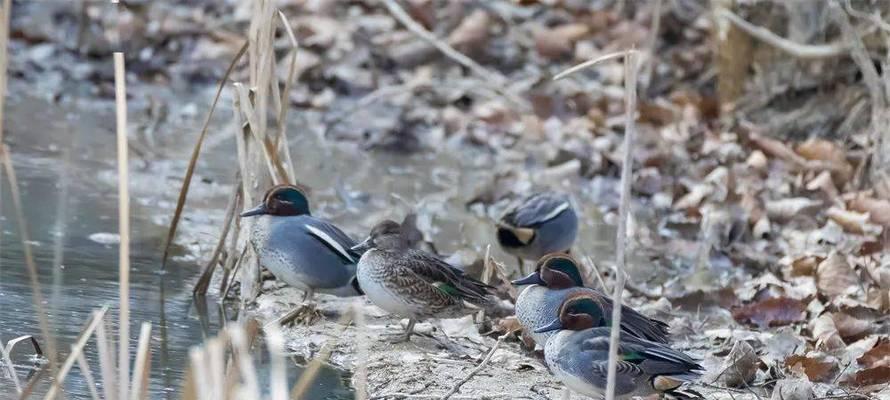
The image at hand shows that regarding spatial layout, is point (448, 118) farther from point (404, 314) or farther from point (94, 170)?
point (404, 314)

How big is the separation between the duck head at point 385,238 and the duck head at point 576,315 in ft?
3.25

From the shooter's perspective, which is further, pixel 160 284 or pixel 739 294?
pixel 739 294

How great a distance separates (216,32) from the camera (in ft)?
39.8

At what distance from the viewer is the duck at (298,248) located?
600 cm

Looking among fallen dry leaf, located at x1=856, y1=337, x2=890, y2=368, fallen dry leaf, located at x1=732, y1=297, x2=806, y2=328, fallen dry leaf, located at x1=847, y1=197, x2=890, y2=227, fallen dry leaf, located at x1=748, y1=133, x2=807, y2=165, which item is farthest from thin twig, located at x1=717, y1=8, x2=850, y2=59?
fallen dry leaf, located at x1=856, y1=337, x2=890, y2=368

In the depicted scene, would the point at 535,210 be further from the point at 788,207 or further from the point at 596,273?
the point at 788,207

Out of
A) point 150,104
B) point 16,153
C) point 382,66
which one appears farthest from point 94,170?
point 382,66

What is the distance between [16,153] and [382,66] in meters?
3.78

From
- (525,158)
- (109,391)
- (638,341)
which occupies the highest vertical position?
(109,391)

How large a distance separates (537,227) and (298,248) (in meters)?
1.40

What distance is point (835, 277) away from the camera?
6609 mm

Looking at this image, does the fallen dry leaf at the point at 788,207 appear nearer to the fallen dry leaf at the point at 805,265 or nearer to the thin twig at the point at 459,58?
the fallen dry leaf at the point at 805,265

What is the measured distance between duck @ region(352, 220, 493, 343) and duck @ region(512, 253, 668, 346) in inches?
9.5

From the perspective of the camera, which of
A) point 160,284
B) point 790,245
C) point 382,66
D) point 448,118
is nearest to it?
point 160,284
